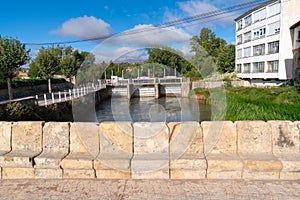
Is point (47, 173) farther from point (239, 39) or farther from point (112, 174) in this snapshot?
point (239, 39)

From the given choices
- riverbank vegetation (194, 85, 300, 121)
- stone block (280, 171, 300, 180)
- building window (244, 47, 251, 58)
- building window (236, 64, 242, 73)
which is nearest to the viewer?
stone block (280, 171, 300, 180)

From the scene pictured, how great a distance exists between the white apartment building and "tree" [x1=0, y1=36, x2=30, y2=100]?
1047 inches

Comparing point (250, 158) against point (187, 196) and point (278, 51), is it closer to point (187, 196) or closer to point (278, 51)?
point (187, 196)

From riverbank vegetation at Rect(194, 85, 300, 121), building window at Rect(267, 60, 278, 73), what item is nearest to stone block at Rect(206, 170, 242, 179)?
riverbank vegetation at Rect(194, 85, 300, 121)

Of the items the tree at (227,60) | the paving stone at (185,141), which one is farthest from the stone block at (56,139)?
the tree at (227,60)

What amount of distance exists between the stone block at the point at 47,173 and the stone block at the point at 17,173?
0.07m

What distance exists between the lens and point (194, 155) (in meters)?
3.10

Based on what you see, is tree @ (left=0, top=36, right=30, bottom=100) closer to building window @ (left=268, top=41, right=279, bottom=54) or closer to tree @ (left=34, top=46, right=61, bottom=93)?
tree @ (left=34, top=46, right=61, bottom=93)

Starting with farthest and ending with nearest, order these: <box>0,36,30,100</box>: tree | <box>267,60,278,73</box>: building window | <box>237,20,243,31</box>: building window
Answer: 1. <box>237,20,243,31</box>: building window
2. <box>267,60,278,73</box>: building window
3. <box>0,36,30,100</box>: tree

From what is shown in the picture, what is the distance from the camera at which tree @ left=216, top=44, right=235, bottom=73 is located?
132 ft

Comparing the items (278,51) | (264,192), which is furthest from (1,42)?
(278,51)

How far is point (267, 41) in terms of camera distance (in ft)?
88.8

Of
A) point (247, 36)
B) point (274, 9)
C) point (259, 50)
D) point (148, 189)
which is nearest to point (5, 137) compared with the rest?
point (148, 189)

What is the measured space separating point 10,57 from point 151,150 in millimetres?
16750
